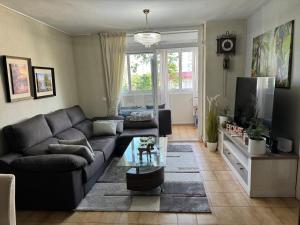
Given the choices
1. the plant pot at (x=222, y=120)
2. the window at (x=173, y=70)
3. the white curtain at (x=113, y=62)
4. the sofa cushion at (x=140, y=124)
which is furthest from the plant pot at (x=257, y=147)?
the window at (x=173, y=70)

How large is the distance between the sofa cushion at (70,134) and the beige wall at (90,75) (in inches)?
49.4

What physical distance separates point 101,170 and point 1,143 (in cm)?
138

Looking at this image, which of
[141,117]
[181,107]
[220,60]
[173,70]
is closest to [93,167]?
[141,117]

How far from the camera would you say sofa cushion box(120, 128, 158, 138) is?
4.17m

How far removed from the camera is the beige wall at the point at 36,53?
299 cm

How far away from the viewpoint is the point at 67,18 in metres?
3.67

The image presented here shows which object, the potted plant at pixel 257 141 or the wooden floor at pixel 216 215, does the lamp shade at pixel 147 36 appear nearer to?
the potted plant at pixel 257 141

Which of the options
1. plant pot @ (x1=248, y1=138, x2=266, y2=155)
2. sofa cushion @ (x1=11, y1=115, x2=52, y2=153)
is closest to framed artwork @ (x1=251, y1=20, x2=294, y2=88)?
plant pot @ (x1=248, y1=138, x2=266, y2=155)

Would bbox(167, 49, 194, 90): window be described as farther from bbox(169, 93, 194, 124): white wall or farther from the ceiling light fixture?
the ceiling light fixture

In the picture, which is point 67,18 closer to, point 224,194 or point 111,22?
point 111,22

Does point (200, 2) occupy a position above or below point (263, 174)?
A: above

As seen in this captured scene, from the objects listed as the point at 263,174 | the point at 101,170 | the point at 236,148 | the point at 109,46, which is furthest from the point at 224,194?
the point at 109,46

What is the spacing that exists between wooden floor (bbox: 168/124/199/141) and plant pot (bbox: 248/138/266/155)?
248 centimetres

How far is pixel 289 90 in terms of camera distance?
2785 millimetres
